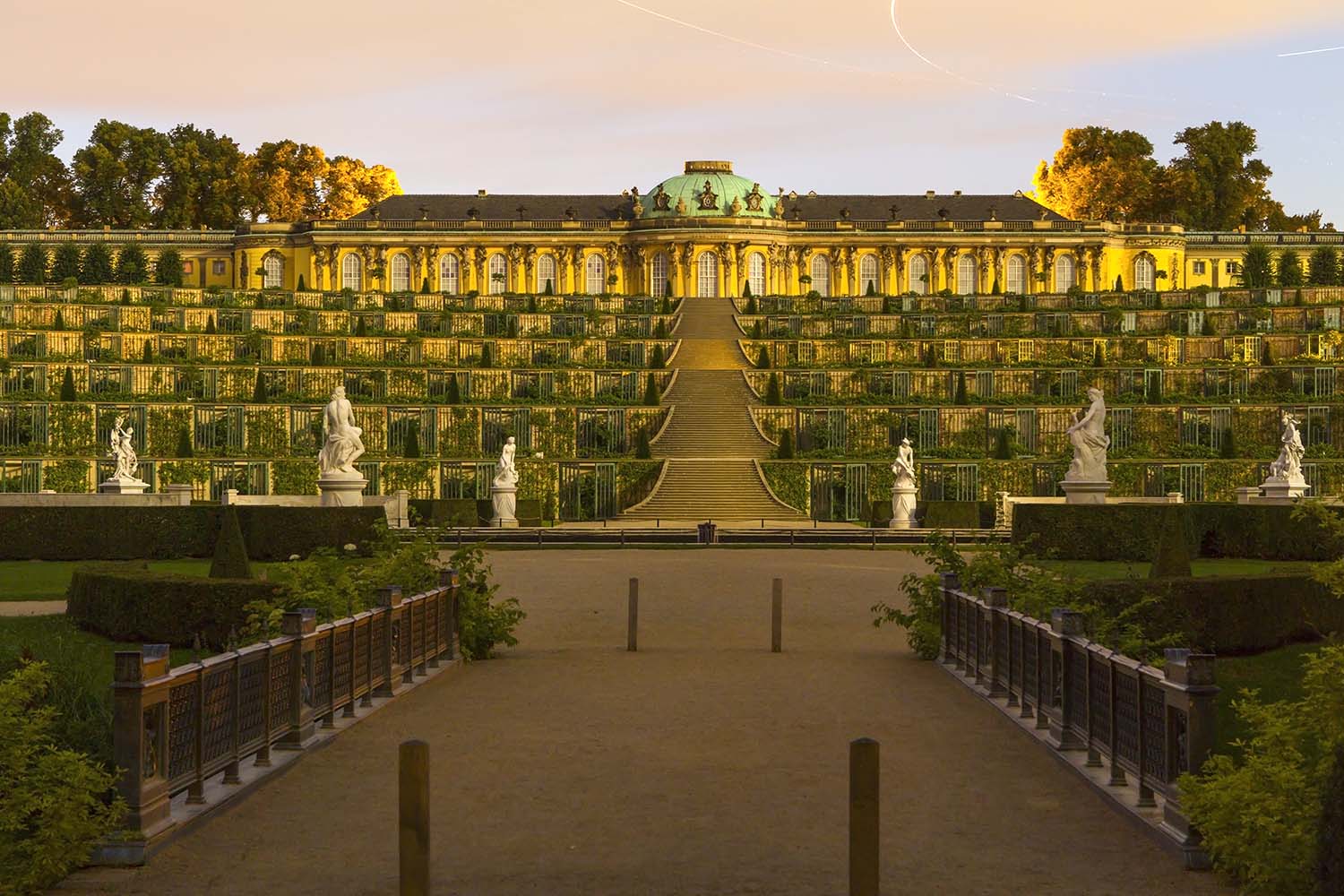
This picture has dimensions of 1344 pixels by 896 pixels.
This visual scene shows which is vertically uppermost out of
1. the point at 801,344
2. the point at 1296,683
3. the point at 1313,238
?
the point at 1313,238

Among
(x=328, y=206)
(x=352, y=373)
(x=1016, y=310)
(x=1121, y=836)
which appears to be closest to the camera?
(x=1121, y=836)

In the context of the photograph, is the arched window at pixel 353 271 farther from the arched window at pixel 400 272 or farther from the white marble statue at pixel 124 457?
the white marble statue at pixel 124 457

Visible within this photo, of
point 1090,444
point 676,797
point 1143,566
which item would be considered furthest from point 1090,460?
point 676,797

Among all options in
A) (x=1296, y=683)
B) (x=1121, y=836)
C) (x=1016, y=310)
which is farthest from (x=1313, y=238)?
(x=1121, y=836)

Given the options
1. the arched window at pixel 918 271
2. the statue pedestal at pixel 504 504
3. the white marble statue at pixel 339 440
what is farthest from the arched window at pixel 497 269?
the white marble statue at pixel 339 440

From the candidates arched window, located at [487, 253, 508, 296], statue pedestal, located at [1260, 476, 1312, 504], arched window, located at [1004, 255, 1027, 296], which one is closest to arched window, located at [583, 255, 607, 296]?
arched window, located at [487, 253, 508, 296]

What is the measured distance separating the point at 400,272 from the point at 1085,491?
259 feet

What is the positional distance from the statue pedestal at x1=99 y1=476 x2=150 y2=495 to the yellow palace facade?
216 feet

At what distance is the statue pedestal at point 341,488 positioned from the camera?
43.6 metres

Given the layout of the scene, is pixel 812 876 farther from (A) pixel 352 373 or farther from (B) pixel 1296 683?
(A) pixel 352 373

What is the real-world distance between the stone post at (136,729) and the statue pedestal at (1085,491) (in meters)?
35.4

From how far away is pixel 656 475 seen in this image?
59438 mm

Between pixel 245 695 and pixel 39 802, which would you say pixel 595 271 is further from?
pixel 39 802

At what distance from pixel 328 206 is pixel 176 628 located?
353ft
